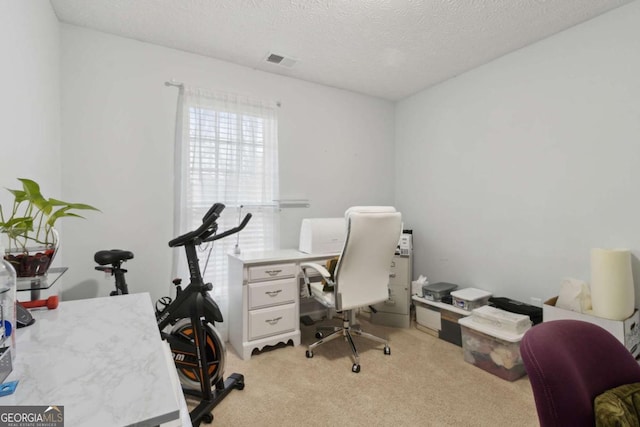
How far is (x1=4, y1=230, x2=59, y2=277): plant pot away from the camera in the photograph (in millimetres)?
1046


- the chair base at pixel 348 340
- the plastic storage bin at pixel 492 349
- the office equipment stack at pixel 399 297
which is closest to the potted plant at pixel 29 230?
the chair base at pixel 348 340

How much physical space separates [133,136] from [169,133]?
27 cm

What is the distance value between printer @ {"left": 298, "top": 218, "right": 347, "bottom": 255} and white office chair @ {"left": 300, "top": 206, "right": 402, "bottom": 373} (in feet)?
1.23

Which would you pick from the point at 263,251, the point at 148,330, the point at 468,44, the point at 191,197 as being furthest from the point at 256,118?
the point at 148,330

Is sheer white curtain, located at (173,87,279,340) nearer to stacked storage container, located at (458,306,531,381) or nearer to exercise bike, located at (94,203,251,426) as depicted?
exercise bike, located at (94,203,251,426)

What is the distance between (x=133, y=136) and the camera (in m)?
2.44

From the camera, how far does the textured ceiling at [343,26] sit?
2004 mm

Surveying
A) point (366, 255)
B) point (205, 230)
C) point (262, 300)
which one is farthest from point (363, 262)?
point (205, 230)

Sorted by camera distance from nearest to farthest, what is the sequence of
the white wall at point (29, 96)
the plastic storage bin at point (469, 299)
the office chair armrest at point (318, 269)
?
the white wall at point (29, 96), the office chair armrest at point (318, 269), the plastic storage bin at point (469, 299)

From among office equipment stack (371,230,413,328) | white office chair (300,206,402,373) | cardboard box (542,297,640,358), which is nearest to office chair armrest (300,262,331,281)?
white office chair (300,206,402,373)

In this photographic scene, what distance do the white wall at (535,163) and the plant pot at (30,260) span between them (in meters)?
3.13

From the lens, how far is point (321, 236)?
2.82 metres

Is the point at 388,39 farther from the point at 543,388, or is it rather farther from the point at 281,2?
the point at 543,388

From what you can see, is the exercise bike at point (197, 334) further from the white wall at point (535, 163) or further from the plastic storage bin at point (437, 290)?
the white wall at point (535, 163)
